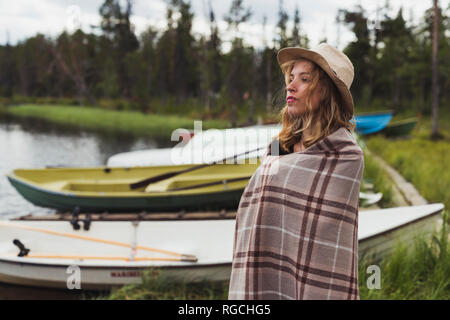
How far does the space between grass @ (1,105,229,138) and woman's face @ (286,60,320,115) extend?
67.8 feet

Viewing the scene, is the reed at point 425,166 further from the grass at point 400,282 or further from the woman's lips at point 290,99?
the woman's lips at point 290,99

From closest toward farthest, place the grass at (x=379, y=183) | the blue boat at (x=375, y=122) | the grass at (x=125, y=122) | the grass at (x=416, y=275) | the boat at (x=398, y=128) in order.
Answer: the grass at (x=416, y=275) < the grass at (x=379, y=183) < the blue boat at (x=375, y=122) < the boat at (x=398, y=128) < the grass at (x=125, y=122)

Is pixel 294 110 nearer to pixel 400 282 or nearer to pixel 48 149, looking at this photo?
pixel 400 282

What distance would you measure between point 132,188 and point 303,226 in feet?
22.5

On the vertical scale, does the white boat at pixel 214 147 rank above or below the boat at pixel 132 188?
above

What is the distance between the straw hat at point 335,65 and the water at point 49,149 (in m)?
9.38

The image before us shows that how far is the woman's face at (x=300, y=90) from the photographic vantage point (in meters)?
1.41

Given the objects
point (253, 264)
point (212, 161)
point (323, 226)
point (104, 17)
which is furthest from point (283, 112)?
point (104, 17)

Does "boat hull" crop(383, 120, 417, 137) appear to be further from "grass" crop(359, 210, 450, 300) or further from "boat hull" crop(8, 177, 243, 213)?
"grass" crop(359, 210, 450, 300)

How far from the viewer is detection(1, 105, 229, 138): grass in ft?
83.4

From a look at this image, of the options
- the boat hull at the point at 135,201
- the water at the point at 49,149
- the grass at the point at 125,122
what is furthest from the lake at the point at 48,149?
the grass at the point at 125,122

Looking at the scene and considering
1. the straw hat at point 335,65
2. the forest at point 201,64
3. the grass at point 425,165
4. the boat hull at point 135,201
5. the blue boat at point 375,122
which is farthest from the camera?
the forest at point 201,64

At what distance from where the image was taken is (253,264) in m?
1.54

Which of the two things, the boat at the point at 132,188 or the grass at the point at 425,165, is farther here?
the boat at the point at 132,188
